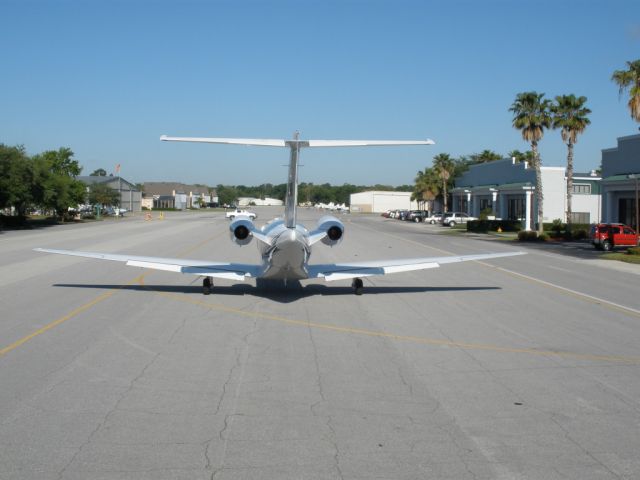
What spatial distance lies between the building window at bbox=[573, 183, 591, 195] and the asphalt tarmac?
2099 inches

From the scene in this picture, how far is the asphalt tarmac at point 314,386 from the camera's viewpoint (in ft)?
21.5

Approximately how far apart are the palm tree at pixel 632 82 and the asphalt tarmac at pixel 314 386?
24651 millimetres

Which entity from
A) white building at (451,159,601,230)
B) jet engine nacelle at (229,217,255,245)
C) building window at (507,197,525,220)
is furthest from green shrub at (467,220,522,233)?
jet engine nacelle at (229,217,255,245)

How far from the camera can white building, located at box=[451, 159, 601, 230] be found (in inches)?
2712

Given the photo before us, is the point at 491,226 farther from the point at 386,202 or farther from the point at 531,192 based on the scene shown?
the point at 386,202

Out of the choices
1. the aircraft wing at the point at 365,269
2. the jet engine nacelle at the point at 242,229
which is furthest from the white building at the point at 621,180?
the jet engine nacelle at the point at 242,229

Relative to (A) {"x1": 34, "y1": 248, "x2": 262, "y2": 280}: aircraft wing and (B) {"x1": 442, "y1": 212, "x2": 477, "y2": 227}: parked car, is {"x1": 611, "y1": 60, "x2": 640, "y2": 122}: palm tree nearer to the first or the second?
(A) {"x1": 34, "y1": 248, "x2": 262, "y2": 280}: aircraft wing

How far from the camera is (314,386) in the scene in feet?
30.5

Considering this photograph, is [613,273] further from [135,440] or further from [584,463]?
[135,440]

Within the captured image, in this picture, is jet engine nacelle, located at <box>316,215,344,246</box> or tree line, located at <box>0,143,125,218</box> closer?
jet engine nacelle, located at <box>316,215,344,246</box>

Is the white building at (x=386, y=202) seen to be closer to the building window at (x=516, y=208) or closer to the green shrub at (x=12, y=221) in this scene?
the building window at (x=516, y=208)

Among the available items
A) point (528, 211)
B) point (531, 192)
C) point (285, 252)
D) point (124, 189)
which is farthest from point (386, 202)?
point (285, 252)

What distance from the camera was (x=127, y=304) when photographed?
16.9 metres

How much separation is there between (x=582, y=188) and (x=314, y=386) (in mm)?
66494
